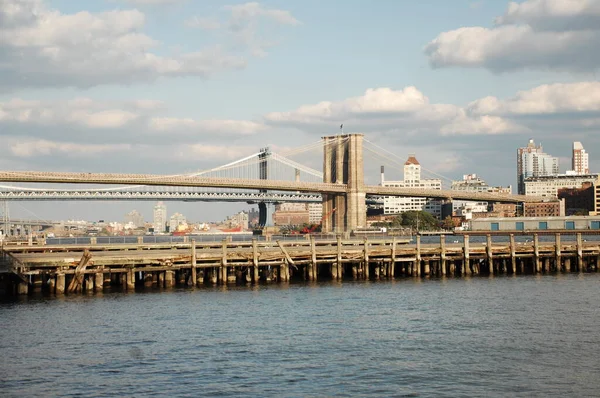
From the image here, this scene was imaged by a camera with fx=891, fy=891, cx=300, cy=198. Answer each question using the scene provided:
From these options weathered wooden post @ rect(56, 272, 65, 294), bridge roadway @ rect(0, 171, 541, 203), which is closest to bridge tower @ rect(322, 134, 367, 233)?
bridge roadway @ rect(0, 171, 541, 203)

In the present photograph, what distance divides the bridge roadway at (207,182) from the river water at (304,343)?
5635cm

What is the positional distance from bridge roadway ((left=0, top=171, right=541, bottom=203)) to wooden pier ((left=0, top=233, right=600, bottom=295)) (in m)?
43.9

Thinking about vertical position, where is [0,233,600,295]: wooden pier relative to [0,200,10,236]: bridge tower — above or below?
below

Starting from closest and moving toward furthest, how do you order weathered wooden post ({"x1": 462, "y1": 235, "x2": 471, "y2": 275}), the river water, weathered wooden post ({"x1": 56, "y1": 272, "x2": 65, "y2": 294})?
the river water < weathered wooden post ({"x1": 56, "y1": 272, "x2": 65, "y2": 294}) < weathered wooden post ({"x1": 462, "y1": 235, "x2": 471, "y2": 275})

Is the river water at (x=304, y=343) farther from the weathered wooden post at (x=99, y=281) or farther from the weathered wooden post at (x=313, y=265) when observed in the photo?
the weathered wooden post at (x=313, y=265)

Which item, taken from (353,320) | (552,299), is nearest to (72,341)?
(353,320)

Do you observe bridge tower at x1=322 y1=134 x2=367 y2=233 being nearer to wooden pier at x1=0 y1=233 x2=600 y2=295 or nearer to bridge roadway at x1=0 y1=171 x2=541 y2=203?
bridge roadway at x1=0 y1=171 x2=541 y2=203

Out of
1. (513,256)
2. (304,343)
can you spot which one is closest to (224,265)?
(304,343)

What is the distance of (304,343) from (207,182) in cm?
7947

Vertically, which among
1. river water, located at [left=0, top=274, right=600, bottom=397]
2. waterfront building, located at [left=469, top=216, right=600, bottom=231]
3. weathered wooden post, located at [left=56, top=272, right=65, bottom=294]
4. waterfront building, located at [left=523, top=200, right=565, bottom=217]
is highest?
waterfront building, located at [left=523, top=200, right=565, bottom=217]

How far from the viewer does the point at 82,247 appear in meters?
48.9

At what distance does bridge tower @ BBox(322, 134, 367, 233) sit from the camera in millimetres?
122375

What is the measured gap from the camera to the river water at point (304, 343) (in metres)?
22.7

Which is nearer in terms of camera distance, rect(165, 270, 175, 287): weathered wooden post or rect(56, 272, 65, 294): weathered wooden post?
rect(56, 272, 65, 294): weathered wooden post
